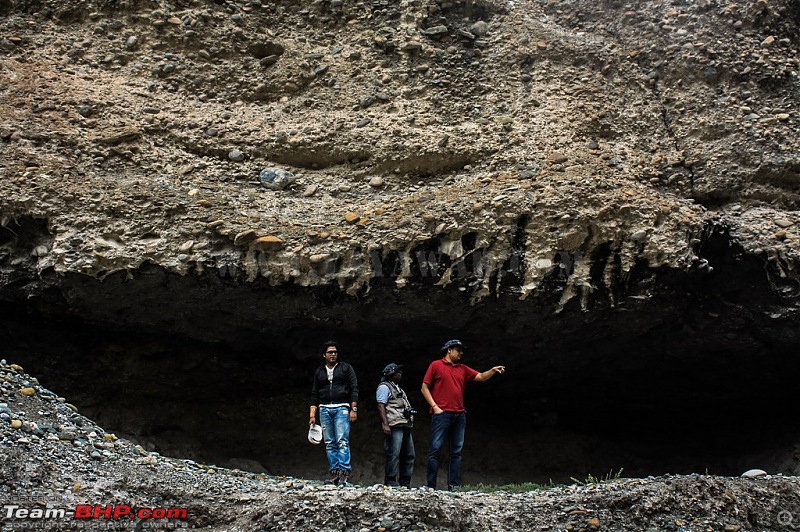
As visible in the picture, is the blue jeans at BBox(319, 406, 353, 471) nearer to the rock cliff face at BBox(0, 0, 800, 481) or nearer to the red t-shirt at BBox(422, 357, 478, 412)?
the red t-shirt at BBox(422, 357, 478, 412)

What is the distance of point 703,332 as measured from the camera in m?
10.1

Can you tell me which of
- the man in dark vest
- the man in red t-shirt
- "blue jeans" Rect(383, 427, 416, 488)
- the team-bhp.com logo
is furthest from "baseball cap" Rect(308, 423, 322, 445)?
the team-bhp.com logo

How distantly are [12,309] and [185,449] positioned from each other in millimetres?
2574

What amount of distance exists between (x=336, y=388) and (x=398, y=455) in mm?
911

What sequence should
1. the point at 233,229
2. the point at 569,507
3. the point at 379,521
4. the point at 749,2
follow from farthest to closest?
the point at 749,2 < the point at 233,229 < the point at 569,507 < the point at 379,521

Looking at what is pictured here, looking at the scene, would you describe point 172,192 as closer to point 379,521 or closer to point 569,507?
point 379,521

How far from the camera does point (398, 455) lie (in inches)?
335

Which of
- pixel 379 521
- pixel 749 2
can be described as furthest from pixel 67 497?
pixel 749 2

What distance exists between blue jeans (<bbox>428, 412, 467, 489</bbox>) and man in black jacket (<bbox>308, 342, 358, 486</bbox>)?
81 cm

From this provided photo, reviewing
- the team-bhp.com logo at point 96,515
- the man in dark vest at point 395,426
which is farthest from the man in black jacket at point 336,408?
the team-bhp.com logo at point 96,515

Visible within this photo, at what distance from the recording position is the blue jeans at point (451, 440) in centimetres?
848

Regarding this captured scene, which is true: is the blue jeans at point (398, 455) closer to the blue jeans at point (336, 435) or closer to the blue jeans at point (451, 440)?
the blue jeans at point (451, 440)

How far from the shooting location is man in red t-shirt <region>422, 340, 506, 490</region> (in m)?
8.50

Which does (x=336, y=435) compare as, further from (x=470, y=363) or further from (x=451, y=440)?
(x=470, y=363)
